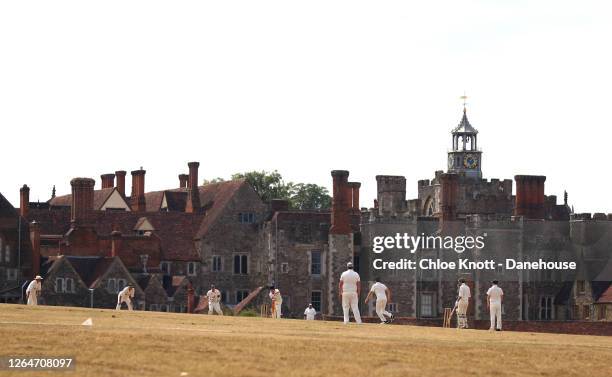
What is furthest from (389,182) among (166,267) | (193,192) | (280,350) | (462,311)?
(280,350)

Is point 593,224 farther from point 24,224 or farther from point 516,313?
point 24,224

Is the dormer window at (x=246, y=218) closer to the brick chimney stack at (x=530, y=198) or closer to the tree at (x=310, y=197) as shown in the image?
the brick chimney stack at (x=530, y=198)

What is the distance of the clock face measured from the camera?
152m

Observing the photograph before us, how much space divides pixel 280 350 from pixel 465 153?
114323 millimetres

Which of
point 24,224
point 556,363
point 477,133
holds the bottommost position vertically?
point 556,363

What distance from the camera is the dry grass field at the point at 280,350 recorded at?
122 ft

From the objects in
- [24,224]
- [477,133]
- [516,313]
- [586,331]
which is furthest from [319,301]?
[477,133]

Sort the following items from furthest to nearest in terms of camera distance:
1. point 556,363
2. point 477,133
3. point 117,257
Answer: point 477,133 → point 117,257 → point 556,363

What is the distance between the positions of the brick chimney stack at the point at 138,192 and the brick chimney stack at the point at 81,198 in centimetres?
1129

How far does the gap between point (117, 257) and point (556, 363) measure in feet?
214

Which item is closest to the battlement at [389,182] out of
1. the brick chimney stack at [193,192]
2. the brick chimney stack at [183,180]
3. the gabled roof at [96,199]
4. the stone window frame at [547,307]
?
the brick chimney stack at [183,180]

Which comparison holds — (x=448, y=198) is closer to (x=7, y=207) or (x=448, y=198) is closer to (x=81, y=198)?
(x=81, y=198)

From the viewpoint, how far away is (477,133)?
153 metres

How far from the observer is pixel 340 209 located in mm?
106875
